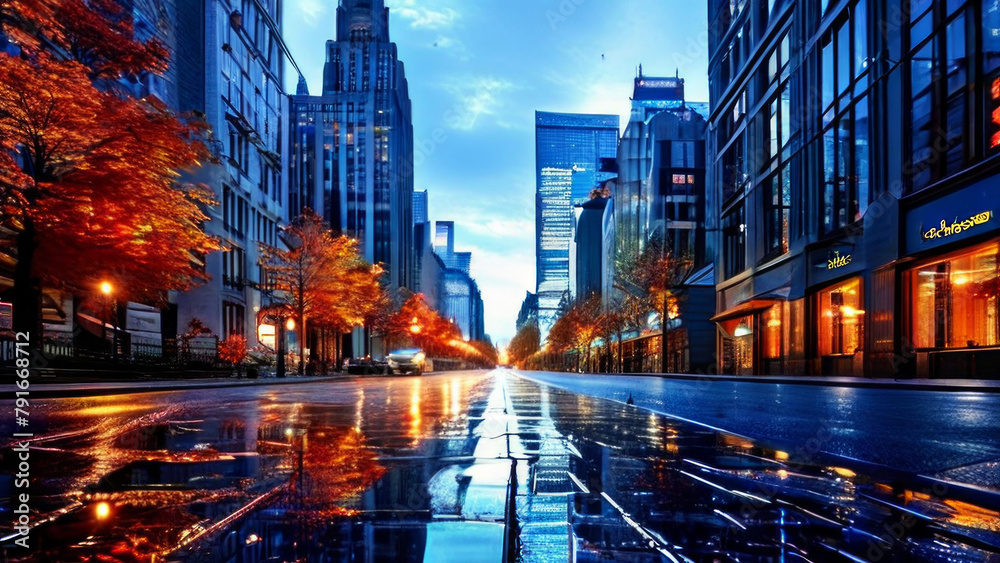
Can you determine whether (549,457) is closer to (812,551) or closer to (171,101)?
(812,551)

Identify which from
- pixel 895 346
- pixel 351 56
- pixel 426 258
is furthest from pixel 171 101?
pixel 426 258

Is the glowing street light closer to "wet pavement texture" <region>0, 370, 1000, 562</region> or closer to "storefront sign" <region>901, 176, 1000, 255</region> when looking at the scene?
"wet pavement texture" <region>0, 370, 1000, 562</region>

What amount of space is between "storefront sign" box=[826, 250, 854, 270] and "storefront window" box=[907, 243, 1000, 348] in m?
3.99

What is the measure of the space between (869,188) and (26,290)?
93.8ft

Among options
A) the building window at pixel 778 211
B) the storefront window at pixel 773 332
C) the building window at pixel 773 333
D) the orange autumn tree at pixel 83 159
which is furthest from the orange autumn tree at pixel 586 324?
the orange autumn tree at pixel 83 159

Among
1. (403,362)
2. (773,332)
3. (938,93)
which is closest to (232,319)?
(403,362)

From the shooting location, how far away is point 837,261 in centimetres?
2752

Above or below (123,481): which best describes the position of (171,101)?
above

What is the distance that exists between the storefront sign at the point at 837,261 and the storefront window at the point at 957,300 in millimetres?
3994

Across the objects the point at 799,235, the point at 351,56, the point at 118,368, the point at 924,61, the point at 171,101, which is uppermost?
the point at 351,56

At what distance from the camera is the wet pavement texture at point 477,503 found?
2.26m

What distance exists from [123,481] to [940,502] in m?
4.10

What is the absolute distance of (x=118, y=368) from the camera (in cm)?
2370

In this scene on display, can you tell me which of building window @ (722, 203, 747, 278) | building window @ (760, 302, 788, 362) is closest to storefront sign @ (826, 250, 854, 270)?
building window @ (760, 302, 788, 362)
